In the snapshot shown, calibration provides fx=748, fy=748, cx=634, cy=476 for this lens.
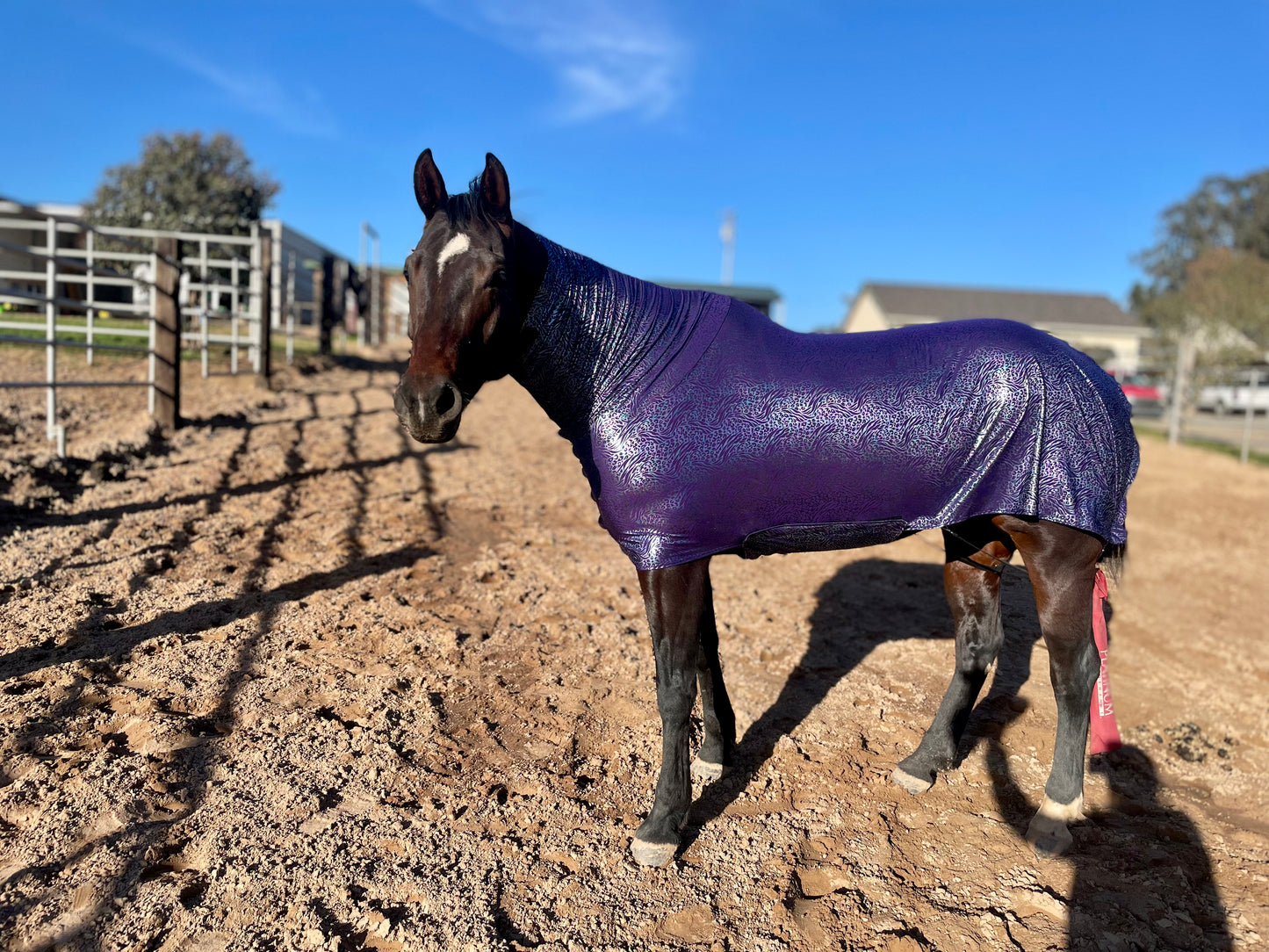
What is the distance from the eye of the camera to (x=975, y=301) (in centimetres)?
4509

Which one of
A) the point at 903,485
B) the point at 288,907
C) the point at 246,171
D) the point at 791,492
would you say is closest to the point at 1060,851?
the point at 903,485

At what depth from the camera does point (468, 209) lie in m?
2.05

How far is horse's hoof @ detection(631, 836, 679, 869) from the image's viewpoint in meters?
2.21

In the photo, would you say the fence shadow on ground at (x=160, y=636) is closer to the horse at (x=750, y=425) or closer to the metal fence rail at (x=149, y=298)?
the horse at (x=750, y=425)

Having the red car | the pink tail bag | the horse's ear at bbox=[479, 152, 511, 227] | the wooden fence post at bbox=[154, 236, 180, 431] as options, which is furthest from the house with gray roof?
the horse's ear at bbox=[479, 152, 511, 227]

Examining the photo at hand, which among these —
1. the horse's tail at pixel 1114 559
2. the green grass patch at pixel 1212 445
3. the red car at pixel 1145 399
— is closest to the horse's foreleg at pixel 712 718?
the horse's tail at pixel 1114 559

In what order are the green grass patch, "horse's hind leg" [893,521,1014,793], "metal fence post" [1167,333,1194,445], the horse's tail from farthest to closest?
"metal fence post" [1167,333,1194,445], the green grass patch, "horse's hind leg" [893,521,1014,793], the horse's tail

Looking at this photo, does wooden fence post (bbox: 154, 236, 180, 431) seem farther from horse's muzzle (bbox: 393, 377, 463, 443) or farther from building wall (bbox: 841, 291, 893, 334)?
building wall (bbox: 841, 291, 893, 334)

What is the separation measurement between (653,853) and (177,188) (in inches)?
672

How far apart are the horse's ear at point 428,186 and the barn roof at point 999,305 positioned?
44.5 metres

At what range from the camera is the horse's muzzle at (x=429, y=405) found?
76.1 inches

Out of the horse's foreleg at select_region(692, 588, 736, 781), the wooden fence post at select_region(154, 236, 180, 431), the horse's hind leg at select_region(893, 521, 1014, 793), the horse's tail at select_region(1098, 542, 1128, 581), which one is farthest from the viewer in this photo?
the wooden fence post at select_region(154, 236, 180, 431)

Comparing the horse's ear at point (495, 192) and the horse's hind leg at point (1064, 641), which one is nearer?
the horse's ear at point (495, 192)

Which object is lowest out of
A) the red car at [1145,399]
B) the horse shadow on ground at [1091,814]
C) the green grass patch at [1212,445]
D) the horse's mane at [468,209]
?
the horse shadow on ground at [1091,814]
